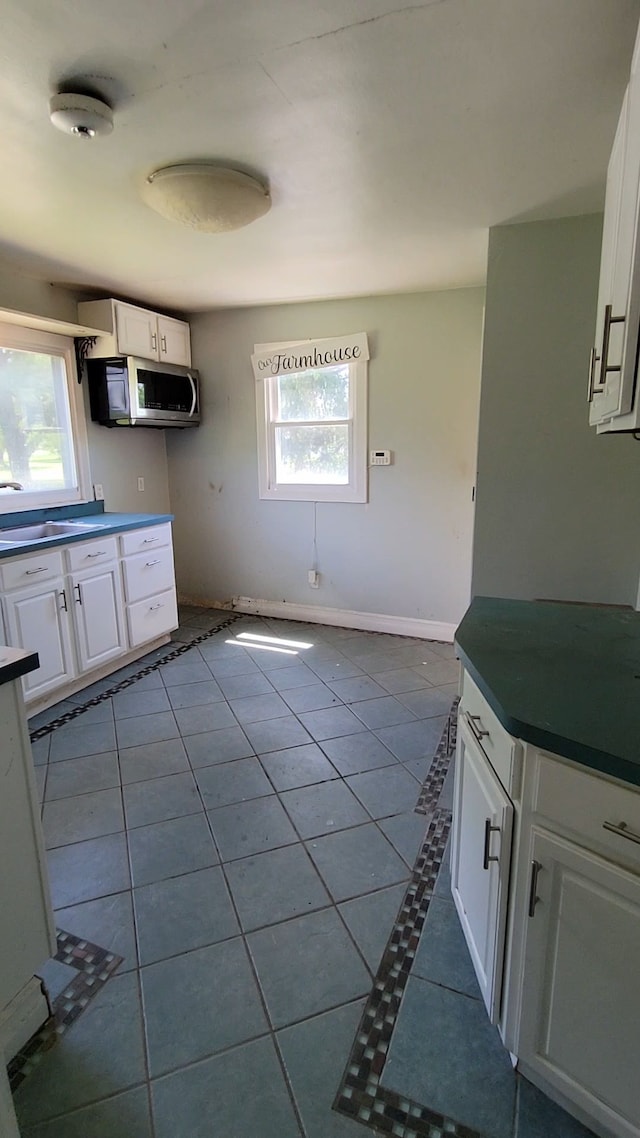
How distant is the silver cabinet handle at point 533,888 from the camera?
1.02m

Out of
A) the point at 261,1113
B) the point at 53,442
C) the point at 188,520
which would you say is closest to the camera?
the point at 261,1113

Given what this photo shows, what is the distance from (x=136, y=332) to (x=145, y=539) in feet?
4.57

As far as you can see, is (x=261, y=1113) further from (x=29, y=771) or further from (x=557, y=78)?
(x=557, y=78)

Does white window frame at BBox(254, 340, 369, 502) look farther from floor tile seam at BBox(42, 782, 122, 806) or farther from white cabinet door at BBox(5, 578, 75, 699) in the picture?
floor tile seam at BBox(42, 782, 122, 806)

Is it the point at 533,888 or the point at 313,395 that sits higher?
the point at 313,395

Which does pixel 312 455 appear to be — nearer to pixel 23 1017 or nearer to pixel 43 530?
pixel 43 530

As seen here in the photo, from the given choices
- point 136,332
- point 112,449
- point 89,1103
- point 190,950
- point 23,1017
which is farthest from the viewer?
point 112,449

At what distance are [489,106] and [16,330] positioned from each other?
8.94 ft

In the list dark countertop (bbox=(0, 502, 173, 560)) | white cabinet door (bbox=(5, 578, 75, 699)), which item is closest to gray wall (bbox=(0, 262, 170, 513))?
dark countertop (bbox=(0, 502, 173, 560))

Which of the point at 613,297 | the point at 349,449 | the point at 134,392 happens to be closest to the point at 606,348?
the point at 613,297

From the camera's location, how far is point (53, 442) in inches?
138

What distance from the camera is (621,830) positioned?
2.94 ft

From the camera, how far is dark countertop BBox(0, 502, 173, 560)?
104 inches

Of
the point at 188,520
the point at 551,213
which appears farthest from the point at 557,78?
the point at 188,520
